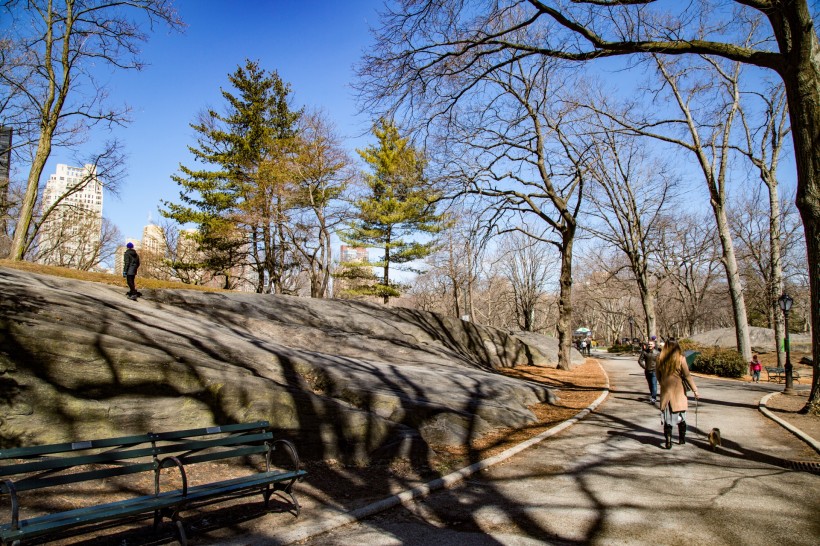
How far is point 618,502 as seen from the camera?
16.4ft

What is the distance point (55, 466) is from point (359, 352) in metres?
11.3

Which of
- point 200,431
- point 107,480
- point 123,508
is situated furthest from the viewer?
point 107,480

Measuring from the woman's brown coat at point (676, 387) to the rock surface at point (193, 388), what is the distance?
3079 mm

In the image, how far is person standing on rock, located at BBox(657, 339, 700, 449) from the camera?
750 cm

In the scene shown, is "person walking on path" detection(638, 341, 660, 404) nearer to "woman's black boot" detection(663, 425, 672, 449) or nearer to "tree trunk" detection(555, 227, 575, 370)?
"woman's black boot" detection(663, 425, 672, 449)

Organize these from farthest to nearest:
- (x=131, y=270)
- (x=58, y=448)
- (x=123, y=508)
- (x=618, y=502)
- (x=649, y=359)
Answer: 1. (x=131, y=270)
2. (x=649, y=359)
3. (x=618, y=502)
4. (x=58, y=448)
5. (x=123, y=508)

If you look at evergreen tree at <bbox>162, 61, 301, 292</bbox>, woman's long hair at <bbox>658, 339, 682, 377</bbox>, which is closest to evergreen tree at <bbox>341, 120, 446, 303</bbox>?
evergreen tree at <bbox>162, 61, 301, 292</bbox>

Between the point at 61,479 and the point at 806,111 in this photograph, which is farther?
the point at 806,111

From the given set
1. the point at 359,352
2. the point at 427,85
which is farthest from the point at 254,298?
the point at 427,85

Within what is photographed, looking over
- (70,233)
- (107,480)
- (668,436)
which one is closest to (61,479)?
(107,480)

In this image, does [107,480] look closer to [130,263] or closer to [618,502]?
[618,502]

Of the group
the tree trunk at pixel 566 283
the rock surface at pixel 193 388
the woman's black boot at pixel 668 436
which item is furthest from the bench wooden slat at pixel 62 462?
the tree trunk at pixel 566 283

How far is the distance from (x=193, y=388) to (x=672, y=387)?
7053 mm

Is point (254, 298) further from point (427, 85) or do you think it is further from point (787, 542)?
point (787, 542)
